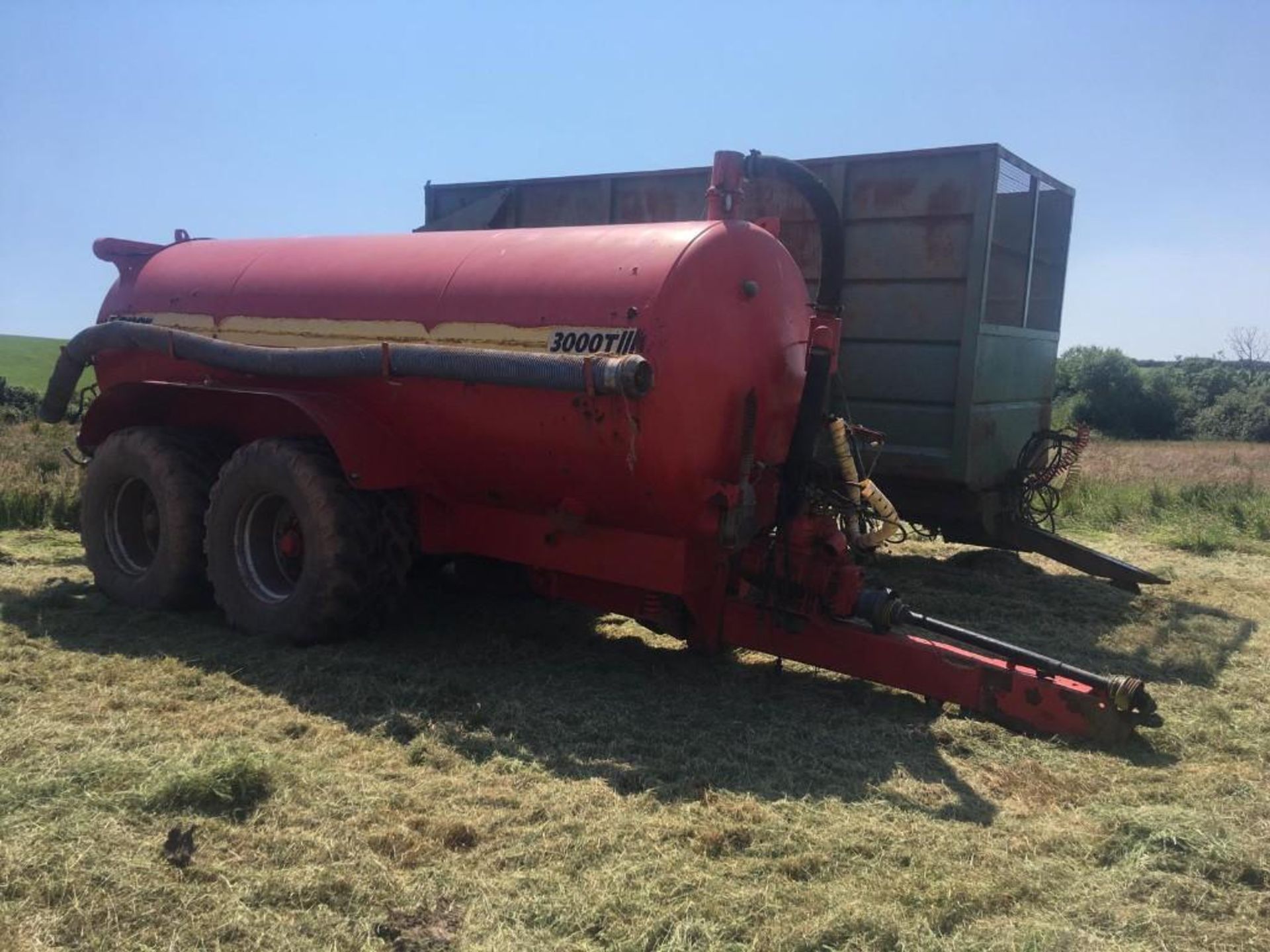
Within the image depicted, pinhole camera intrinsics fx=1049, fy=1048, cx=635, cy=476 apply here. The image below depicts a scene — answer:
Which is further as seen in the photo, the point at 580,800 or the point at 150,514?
the point at 150,514

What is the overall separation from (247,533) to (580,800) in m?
3.03

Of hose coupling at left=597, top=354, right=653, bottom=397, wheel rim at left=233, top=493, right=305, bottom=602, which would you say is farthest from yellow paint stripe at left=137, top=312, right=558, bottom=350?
wheel rim at left=233, top=493, right=305, bottom=602

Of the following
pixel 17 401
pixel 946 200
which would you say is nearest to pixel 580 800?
pixel 946 200

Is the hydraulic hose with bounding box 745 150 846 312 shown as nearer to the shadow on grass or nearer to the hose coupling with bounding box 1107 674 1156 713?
the shadow on grass

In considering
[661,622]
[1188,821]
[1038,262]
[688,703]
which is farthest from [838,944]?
[1038,262]

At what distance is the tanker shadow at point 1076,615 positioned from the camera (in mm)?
5746

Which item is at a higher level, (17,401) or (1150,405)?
(1150,405)

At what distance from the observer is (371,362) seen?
17.3 feet

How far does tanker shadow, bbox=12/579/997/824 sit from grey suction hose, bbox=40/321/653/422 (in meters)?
1.43

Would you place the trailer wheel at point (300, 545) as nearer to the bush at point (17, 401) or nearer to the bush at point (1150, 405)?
the bush at point (17, 401)

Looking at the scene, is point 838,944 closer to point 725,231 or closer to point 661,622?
point 661,622

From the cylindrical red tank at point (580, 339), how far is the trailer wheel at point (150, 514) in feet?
2.04

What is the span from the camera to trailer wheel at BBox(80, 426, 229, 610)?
240 inches

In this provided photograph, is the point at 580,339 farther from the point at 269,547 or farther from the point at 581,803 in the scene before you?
the point at 269,547
